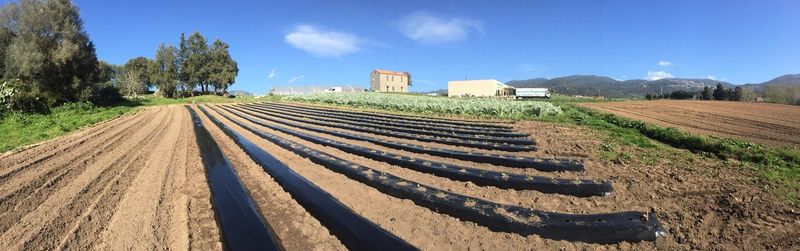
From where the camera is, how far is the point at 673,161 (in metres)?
8.00

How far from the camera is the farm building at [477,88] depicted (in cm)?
6856

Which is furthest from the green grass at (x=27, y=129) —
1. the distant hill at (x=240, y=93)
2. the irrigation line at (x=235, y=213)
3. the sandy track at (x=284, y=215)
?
the distant hill at (x=240, y=93)

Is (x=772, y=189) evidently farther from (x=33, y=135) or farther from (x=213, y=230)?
(x=33, y=135)

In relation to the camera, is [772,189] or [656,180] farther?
[656,180]

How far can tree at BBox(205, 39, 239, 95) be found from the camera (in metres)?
56.5

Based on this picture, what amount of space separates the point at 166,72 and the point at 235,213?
59.1 m

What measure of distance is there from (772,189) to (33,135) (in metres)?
18.9

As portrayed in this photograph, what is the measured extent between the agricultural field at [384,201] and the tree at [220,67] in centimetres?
5026

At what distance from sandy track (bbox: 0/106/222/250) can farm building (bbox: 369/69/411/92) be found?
224ft

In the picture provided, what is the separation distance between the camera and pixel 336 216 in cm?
501

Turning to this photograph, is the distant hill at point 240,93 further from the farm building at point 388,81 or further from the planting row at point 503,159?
the planting row at point 503,159

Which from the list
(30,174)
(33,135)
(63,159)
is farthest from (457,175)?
(33,135)

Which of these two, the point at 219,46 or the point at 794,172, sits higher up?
the point at 219,46

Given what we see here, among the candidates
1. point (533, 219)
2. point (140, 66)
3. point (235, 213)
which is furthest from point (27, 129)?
point (140, 66)
